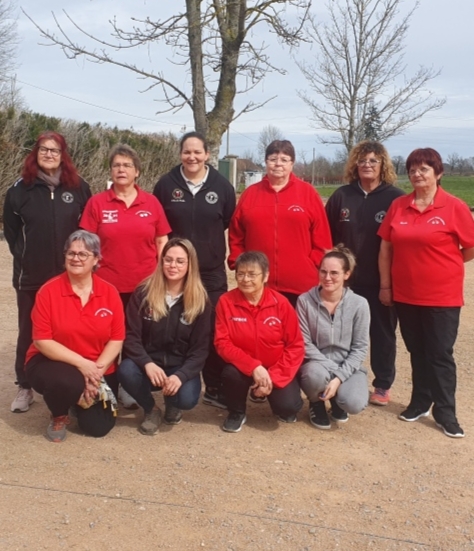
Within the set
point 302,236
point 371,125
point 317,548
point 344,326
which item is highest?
point 371,125

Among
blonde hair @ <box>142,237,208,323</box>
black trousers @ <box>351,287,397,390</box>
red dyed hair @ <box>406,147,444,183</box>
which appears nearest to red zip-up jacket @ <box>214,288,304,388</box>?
blonde hair @ <box>142,237,208,323</box>

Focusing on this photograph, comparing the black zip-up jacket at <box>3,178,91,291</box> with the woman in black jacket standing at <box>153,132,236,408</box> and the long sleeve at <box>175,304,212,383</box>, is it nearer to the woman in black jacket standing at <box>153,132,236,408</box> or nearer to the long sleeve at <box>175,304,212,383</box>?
the woman in black jacket standing at <box>153,132,236,408</box>

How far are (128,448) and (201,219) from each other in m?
1.69

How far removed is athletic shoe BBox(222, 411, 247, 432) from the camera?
441 centimetres

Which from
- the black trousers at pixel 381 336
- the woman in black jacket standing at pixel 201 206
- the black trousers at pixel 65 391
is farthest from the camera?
the black trousers at pixel 381 336

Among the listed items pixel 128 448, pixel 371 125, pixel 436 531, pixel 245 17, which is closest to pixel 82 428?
pixel 128 448

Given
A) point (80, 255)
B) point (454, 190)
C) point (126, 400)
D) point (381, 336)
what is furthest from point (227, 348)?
point (454, 190)

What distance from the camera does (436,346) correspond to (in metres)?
4.44

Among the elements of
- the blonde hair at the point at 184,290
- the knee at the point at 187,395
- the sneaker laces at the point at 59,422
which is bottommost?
the sneaker laces at the point at 59,422

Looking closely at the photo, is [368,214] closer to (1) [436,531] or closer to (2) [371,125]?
(1) [436,531]

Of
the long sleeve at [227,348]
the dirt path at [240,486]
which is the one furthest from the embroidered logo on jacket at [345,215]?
the dirt path at [240,486]

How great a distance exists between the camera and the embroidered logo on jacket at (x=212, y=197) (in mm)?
A: 4787

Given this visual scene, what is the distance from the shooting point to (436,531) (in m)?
3.21

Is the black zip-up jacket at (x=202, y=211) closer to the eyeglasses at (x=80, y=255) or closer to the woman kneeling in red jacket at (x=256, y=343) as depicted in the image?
the woman kneeling in red jacket at (x=256, y=343)
